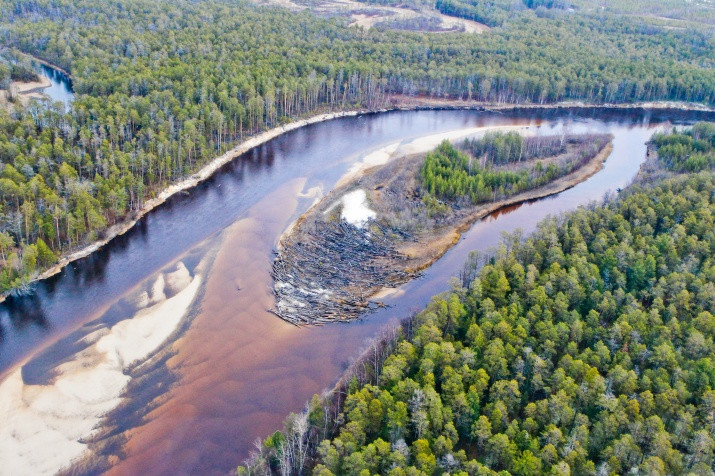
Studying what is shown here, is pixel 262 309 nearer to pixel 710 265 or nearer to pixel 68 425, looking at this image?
pixel 68 425

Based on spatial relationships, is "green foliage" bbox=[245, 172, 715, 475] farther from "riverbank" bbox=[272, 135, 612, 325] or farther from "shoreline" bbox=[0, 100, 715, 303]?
"shoreline" bbox=[0, 100, 715, 303]

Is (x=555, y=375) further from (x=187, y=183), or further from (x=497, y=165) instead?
(x=187, y=183)

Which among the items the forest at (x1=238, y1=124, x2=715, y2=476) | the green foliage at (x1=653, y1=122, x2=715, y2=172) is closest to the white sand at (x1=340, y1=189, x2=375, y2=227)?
the forest at (x1=238, y1=124, x2=715, y2=476)

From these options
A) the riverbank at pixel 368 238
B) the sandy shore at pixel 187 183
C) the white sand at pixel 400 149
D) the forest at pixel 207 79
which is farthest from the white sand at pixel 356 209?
the forest at pixel 207 79

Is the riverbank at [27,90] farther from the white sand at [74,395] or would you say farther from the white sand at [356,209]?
the white sand at [74,395]

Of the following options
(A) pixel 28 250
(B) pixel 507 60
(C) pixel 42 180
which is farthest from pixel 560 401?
(B) pixel 507 60

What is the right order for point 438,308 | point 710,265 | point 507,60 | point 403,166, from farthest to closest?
point 507,60 < point 403,166 < point 710,265 < point 438,308
